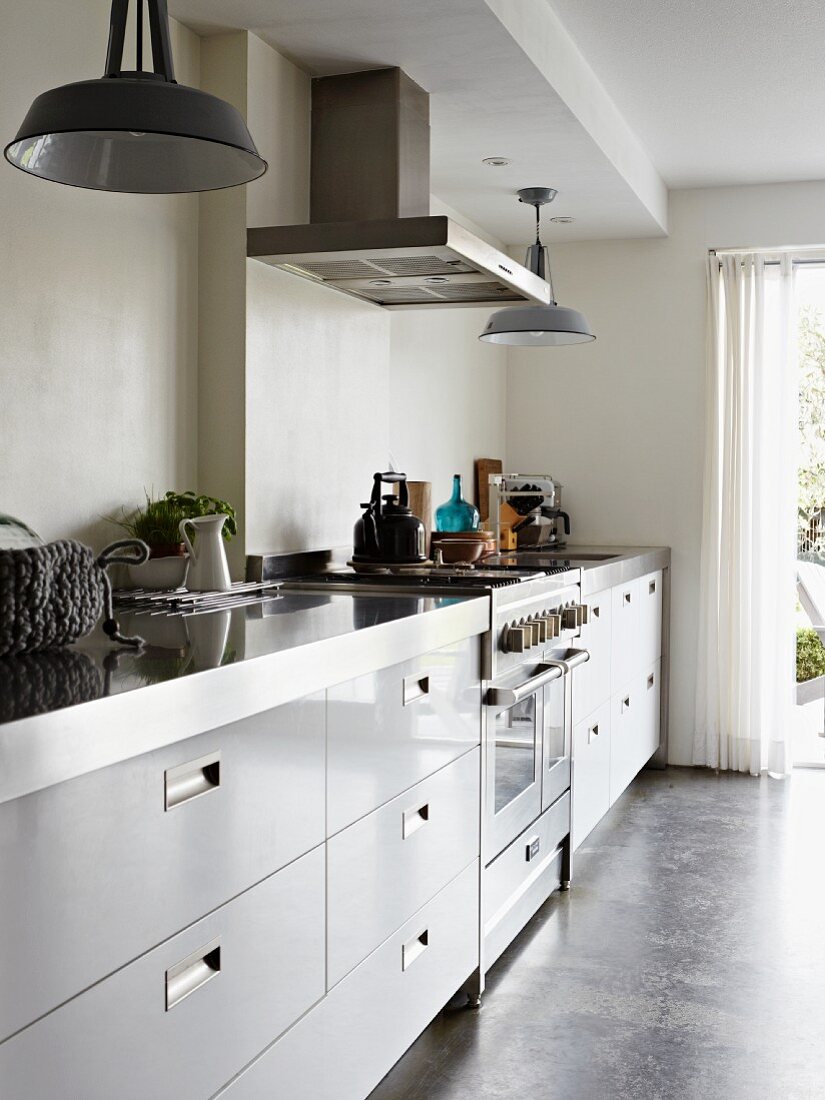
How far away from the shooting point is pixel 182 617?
2023mm

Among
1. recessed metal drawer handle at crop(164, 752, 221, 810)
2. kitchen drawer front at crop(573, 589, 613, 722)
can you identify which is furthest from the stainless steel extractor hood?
recessed metal drawer handle at crop(164, 752, 221, 810)

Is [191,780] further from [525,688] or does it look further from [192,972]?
[525,688]

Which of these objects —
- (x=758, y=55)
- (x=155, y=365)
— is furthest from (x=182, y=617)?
(x=758, y=55)

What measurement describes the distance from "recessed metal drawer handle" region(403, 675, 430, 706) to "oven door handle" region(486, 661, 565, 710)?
37cm

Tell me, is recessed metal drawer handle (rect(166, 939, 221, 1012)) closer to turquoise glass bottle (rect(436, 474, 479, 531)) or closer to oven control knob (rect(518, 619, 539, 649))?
oven control knob (rect(518, 619, 539, 649))

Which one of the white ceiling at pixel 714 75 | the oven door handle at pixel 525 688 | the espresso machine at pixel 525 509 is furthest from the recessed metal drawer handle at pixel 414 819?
the espresso machine at pixel 525 509

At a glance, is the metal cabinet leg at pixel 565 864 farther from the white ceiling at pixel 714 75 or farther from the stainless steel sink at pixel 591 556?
the white ceiling at pixel 714 75

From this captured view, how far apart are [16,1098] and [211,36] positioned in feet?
7.88

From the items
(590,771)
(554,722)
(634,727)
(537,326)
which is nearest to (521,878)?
(554,722)

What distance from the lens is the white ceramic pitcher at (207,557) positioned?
7.80 ft

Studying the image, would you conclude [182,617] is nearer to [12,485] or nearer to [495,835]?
[12,485]

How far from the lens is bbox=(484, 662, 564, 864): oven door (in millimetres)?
2594

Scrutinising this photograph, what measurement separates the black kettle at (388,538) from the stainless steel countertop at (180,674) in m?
0.66

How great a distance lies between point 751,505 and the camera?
4859 mm
